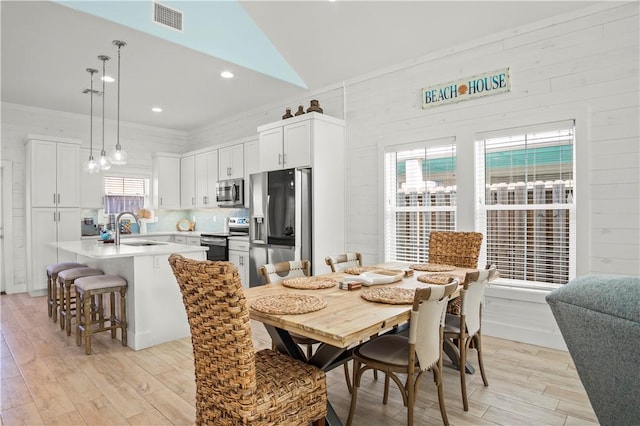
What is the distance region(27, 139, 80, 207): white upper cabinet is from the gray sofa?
6639 mm

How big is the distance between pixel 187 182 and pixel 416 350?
618cm

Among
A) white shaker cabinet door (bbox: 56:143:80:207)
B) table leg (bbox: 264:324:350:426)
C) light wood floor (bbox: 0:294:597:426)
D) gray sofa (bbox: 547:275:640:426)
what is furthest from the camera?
white shaker cabinet door (bbox: 56:143:80:207)

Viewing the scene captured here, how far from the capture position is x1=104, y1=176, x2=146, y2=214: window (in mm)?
6629

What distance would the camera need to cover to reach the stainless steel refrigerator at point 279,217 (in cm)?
453

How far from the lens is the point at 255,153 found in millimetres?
5727

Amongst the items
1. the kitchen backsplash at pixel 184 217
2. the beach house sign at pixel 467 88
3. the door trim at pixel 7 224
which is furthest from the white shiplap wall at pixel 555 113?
the door trim at pixel 7 224

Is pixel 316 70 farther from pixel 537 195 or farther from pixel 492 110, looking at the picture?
pixel 537 195

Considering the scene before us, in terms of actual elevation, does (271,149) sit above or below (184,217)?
above

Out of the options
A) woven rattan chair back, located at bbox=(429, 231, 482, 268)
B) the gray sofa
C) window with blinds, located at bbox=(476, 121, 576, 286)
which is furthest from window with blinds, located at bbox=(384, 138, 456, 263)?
the gray sofa

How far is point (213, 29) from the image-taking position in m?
4.03

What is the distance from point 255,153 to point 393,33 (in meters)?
2.71

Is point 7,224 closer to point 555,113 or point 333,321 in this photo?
point 333,321

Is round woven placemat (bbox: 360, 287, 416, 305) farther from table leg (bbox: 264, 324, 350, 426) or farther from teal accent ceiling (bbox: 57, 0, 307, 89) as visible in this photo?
teal accent ceiling (bbox: 57, 0, 307, 89)

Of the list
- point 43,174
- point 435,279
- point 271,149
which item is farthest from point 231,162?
point 435,279
